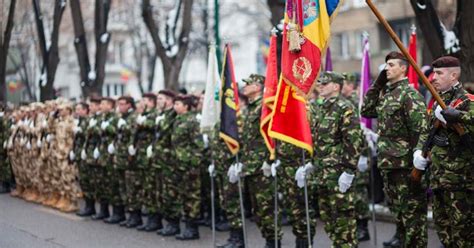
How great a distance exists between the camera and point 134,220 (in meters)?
11.6

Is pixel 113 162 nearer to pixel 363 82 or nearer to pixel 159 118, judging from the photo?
pixel 159 118

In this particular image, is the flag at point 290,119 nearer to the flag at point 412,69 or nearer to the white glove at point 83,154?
the flag at point 412,69

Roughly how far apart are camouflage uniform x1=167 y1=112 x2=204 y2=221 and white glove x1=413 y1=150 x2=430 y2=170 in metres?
4.44

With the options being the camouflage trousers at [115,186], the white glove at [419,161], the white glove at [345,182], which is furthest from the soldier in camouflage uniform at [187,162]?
the white glove at [419,161]

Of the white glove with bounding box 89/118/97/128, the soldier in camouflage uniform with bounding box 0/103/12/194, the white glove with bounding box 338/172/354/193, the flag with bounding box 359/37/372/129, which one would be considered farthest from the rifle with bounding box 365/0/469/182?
the soldier in camouflage uniform with bounding box 0/103/12/194

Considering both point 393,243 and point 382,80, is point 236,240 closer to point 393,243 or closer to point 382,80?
point 393,243

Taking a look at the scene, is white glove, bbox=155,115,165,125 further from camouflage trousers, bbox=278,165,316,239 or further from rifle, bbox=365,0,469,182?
rifle, bbox=365,0,469,182

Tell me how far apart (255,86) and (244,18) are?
37878mm

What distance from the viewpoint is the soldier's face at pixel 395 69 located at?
7.43 m

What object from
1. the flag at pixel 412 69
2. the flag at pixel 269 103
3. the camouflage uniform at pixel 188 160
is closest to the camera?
the flag at pixel 269 103

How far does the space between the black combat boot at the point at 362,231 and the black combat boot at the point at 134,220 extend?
11.9ft

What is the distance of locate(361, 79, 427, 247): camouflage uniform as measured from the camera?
7191mm

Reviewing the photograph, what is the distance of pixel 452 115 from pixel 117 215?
7.34 metres

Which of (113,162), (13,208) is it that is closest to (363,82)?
(113,162)
